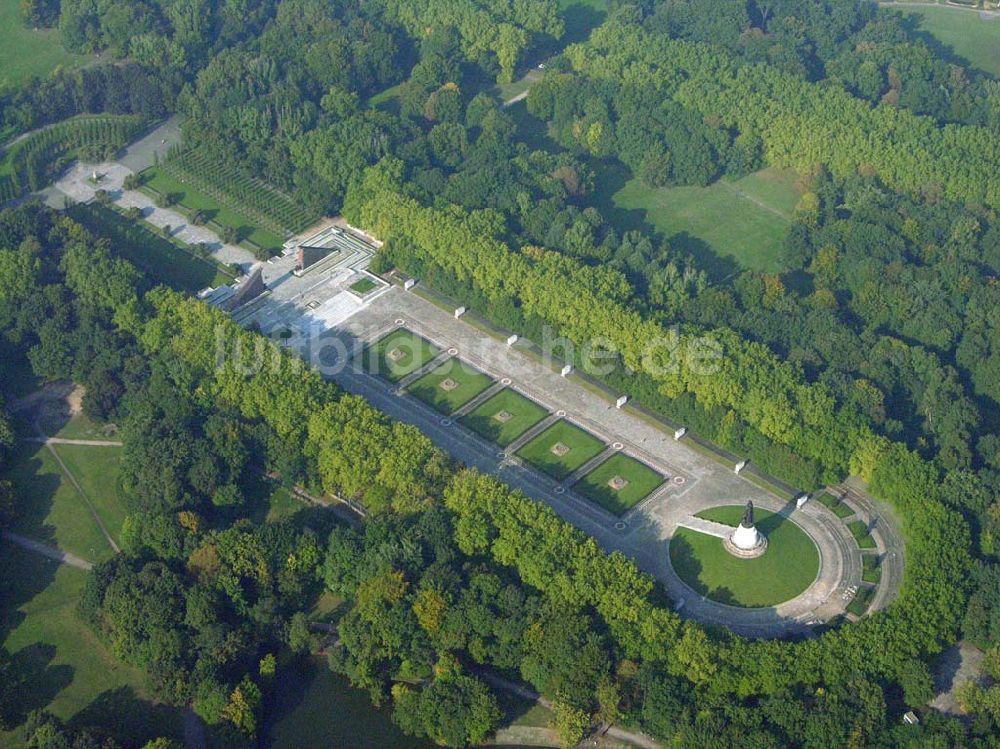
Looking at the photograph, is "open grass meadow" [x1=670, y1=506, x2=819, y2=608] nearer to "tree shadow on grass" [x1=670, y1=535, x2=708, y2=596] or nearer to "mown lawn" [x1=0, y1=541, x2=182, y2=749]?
"tree shadow on grass" [x1=670, y1=535, x2=708, y2=596]

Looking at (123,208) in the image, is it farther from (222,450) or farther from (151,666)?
(151,666)

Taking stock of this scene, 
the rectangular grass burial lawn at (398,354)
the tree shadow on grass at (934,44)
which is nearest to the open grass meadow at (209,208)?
the rectangular grass burial lawn at (398,354)

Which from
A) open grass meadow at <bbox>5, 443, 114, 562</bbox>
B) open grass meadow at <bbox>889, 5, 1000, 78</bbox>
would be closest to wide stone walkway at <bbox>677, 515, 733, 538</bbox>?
open grass meadow at <bbox>5, 443, 114, 562</bbox>

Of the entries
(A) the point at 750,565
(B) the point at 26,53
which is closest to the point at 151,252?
(B) the point at 26,53

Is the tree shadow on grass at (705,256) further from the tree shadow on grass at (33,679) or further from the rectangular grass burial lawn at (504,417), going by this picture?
the tree shadow on grass at (33,679)

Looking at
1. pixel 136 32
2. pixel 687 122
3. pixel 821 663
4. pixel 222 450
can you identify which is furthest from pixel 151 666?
pixel 136 32

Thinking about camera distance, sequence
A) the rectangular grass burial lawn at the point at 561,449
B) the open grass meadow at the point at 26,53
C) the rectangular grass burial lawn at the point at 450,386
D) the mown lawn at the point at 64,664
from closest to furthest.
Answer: the mown lawn at the point at 64,664 < the rectangular grass burial lawn at the point at 561,449 < the rectangular grass burial lawn at the point at 450,386 < the open grass meadow at the point at 26,53
